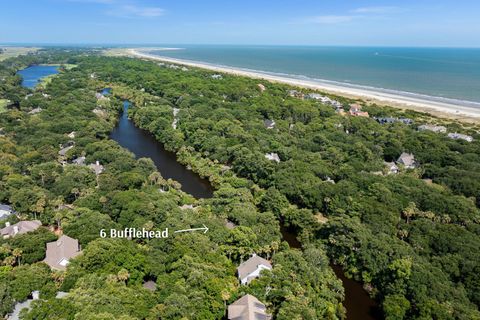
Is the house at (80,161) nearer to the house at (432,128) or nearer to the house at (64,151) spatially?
the house at (64,151)

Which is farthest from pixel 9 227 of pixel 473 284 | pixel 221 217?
pixel 473 284

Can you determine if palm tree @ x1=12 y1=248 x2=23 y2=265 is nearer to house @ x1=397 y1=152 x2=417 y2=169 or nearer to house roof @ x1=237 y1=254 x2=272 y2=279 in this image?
house roof @ x1=237 y1=254 x2=272 y2=279

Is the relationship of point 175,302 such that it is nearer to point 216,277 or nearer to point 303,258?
point 216,277

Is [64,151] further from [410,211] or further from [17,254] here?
[410,211]

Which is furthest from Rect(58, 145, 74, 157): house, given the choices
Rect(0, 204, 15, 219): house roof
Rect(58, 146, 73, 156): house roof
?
Rect(0, 204, 15, 219): house roof

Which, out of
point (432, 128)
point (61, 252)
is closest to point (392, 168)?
point (432, 128)

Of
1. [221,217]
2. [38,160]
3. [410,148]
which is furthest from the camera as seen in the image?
[410,148]
